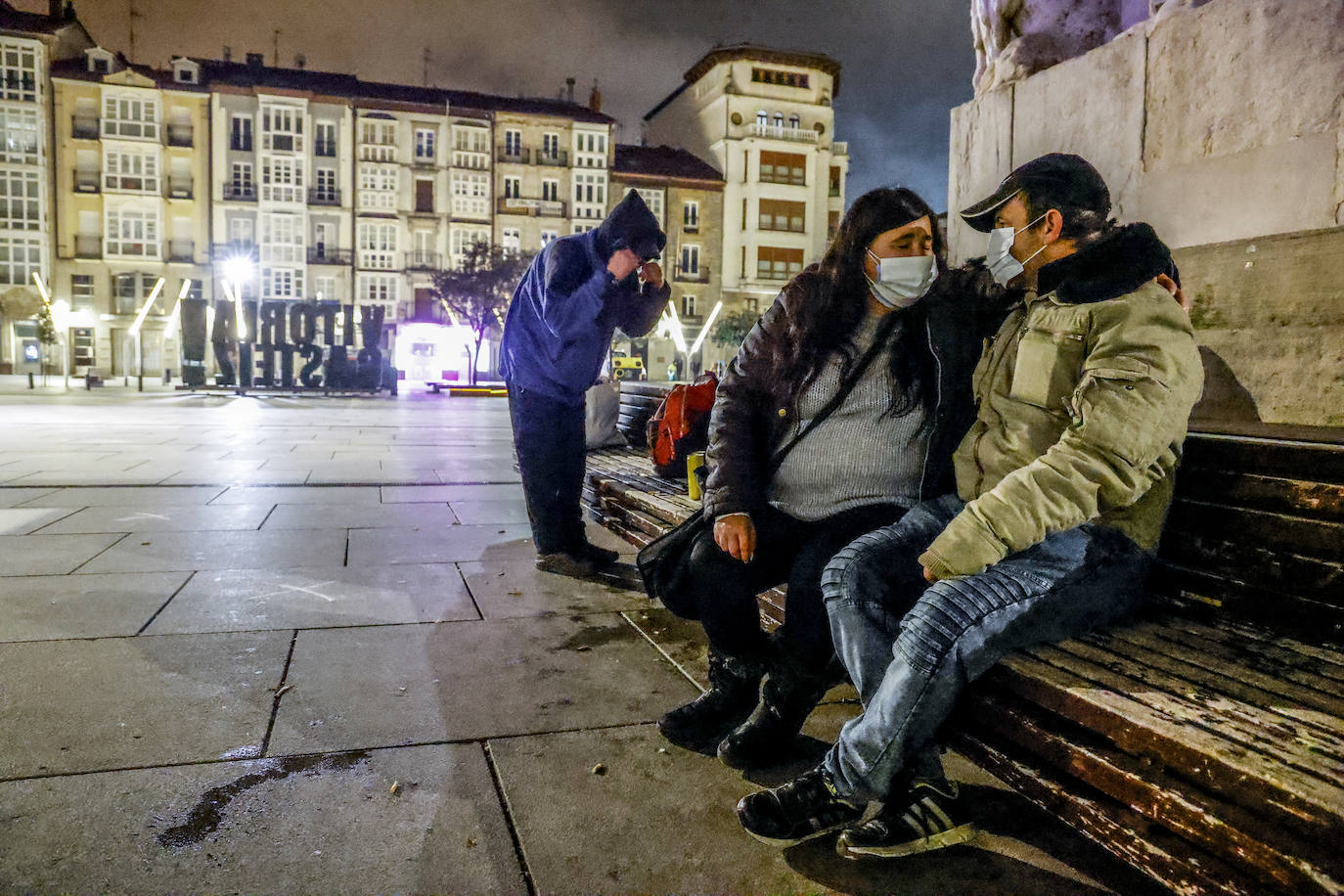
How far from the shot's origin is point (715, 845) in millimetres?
2154

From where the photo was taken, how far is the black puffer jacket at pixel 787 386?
8.44 ft

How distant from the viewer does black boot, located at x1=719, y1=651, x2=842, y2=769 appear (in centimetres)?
254

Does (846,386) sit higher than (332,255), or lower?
lower

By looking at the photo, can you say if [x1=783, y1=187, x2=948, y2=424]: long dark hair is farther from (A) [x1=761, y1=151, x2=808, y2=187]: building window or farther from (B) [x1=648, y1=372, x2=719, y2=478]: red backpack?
(A) [x1=761, y1=151, x2=808, y2=187]: building window

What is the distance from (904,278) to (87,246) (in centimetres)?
5345

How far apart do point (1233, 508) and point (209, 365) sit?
5330 cm

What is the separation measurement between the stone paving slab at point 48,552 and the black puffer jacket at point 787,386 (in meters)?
3.51

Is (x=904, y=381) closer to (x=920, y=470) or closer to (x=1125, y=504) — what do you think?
(x=920, y=470)

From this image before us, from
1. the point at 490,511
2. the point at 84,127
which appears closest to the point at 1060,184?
the point at 490,511

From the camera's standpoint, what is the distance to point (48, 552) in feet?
16.0

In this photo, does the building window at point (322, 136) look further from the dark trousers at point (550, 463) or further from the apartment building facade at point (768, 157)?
the dark trousers at point (550, 463)

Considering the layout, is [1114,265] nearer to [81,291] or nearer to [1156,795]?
[1156,795]

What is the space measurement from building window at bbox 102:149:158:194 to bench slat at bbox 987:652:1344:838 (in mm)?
52757

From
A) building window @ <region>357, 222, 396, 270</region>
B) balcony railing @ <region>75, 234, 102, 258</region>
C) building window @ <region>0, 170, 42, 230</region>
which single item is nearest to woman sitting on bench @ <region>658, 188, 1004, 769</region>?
building window @ <region>357, 222, 396, 270</region>
